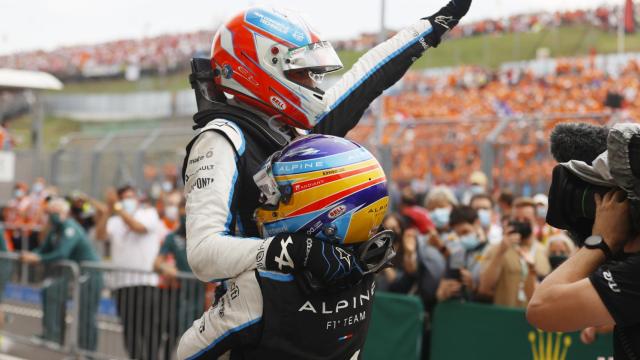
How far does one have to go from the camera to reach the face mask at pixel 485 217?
900 centimetres

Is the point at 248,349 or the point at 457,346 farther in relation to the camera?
the point at 457,346

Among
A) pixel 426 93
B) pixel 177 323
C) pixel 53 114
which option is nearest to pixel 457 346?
pixel 177 323

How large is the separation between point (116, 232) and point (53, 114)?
1470 inches

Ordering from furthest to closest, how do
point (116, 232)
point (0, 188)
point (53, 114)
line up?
point (53, 114) → point (0, 188) → point (116, 232)

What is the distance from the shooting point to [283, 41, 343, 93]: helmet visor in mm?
3305

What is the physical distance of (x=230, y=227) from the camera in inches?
123

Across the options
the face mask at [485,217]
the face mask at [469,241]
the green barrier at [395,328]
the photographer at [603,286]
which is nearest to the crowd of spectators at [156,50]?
the face mask at [485,217]

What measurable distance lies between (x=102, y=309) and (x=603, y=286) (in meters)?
9.70

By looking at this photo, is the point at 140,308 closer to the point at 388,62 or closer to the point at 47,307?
the point at 47,307

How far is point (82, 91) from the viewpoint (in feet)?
171

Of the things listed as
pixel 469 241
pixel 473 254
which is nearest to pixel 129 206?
pixel 469 241

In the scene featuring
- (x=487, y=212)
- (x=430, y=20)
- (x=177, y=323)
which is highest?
(x=430, y=20)

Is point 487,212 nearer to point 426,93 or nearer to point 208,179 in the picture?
point 208,179

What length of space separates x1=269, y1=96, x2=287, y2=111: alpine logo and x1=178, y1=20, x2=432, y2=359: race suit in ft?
0.26
